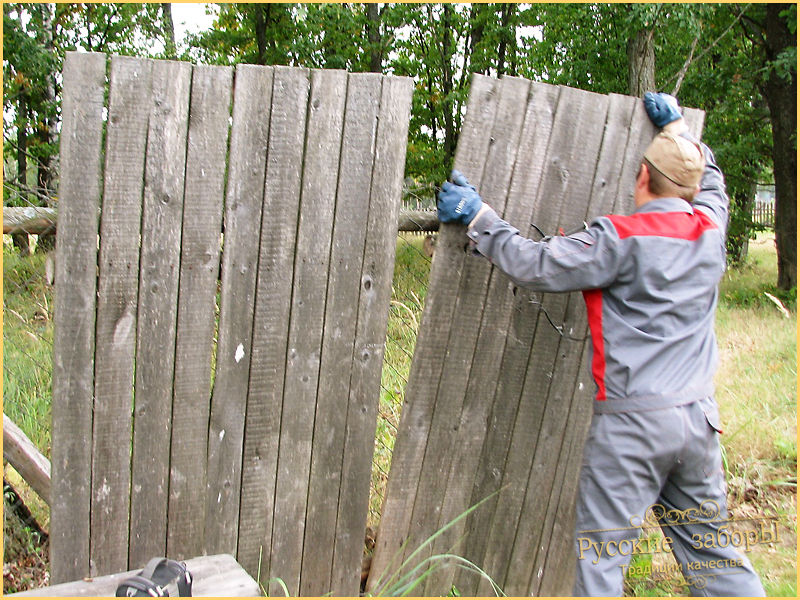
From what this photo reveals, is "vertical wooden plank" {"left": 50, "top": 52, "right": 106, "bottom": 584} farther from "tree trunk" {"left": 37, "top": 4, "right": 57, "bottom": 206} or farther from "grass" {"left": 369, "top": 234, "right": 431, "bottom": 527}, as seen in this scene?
"tree trunk" {"left": 37, "top": 4, "right": 57, "bottom": 206}

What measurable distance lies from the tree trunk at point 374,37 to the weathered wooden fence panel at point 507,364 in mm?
12599

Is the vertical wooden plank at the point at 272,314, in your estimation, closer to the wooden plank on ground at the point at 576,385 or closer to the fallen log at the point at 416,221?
the fallen log at the point at 416,221

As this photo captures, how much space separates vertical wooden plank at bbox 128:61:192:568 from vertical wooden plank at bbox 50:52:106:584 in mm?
155

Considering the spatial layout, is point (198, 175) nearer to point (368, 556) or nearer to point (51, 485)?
point (51, 485)

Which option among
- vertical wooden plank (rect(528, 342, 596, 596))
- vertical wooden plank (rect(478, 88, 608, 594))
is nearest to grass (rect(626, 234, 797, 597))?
vertical wooden plank (rect(528, 342, 596, 596))

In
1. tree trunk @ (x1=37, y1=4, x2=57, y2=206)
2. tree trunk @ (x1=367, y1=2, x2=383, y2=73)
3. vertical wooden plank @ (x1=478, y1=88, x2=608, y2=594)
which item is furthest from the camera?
tree trunk @ (x1=367, y1=2, x2=383, y2=73)

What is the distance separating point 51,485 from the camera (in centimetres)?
210

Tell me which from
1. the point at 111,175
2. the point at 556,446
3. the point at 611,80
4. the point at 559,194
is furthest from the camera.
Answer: the point at 611,80

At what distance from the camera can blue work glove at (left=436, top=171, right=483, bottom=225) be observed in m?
2.30

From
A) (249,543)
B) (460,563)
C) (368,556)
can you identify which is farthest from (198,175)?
(460,563)

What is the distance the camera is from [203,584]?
197 centimetres

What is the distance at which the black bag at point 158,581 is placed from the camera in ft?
5.70

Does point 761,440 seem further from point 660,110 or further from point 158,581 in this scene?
point 158,581

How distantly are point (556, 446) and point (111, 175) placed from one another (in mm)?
2123
